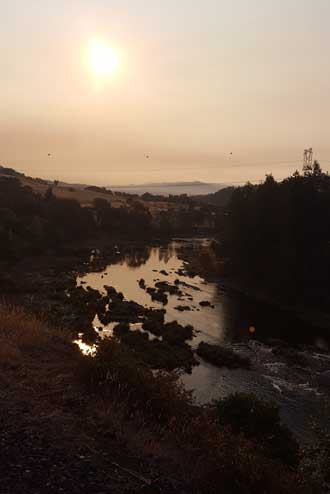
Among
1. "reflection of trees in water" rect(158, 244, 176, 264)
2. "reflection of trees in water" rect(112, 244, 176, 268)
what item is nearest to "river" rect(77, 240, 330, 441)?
"reflection of trees in water" rect(112, 244, 176, 268)

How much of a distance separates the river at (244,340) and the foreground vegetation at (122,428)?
2398 millimetres

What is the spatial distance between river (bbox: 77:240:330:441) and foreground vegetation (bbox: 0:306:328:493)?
2.40 m

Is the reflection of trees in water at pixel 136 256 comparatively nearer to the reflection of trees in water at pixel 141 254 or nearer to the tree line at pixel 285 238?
the reflection of trees in water at pixel 141 254

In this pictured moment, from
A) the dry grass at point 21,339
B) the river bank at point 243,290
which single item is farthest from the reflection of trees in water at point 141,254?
the dry grass at point 21,339

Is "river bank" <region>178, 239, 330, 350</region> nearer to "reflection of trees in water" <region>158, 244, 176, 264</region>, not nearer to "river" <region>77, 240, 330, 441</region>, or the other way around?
"river" <region>77, 240, 330, 441</region>

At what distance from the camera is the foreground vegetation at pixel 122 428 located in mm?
5930

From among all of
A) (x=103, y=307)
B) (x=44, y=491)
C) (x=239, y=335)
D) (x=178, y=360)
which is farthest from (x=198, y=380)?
(x=44, y=491)

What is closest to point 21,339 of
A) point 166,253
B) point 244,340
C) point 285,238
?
point 244,340

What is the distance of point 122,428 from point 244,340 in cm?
3263

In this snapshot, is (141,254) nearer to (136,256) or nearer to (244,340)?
(136,256)

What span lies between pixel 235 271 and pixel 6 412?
61605mm

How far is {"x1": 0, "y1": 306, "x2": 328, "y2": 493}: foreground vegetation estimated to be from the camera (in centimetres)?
593

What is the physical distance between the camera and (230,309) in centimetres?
4822

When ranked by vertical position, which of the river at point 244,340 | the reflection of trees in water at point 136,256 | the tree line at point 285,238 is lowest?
the river at point 244,340
